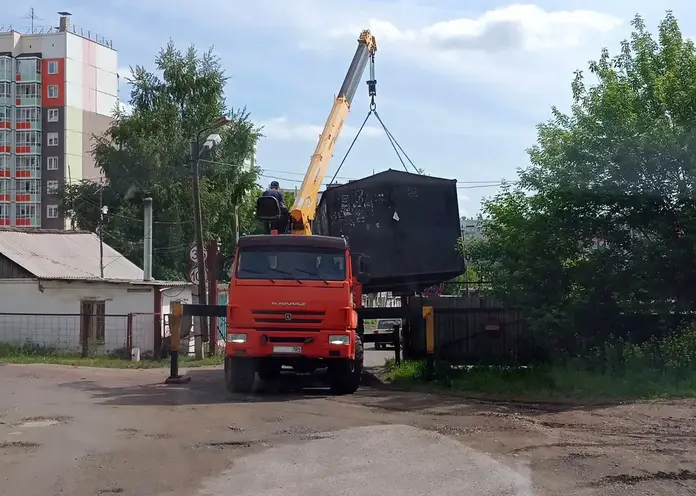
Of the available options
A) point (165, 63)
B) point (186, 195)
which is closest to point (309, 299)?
point (186, 195)

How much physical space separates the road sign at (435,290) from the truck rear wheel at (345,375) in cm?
387

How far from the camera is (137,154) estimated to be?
4338 cm

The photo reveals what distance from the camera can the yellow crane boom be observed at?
1762cm

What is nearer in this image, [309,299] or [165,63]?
[309,299]

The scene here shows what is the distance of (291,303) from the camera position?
14.5 meters

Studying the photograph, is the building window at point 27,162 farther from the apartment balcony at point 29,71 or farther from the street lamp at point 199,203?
the street lamp at point 199,203

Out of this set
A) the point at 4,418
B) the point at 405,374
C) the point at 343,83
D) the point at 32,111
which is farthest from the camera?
the point at 32,111

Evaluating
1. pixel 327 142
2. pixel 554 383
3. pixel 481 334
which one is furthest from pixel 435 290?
pixel 554 383

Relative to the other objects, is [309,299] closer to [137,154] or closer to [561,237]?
[561,237]

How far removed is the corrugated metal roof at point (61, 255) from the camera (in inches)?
1159

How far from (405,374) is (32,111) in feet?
239

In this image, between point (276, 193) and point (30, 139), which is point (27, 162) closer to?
point (30, 139)

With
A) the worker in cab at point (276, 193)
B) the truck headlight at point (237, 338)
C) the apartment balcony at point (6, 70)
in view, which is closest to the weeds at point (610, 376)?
the truck headlight at point (237, 338)

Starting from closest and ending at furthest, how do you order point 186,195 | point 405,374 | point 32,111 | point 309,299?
point 309,299, point 405,374, point 186,195, point 32,111
